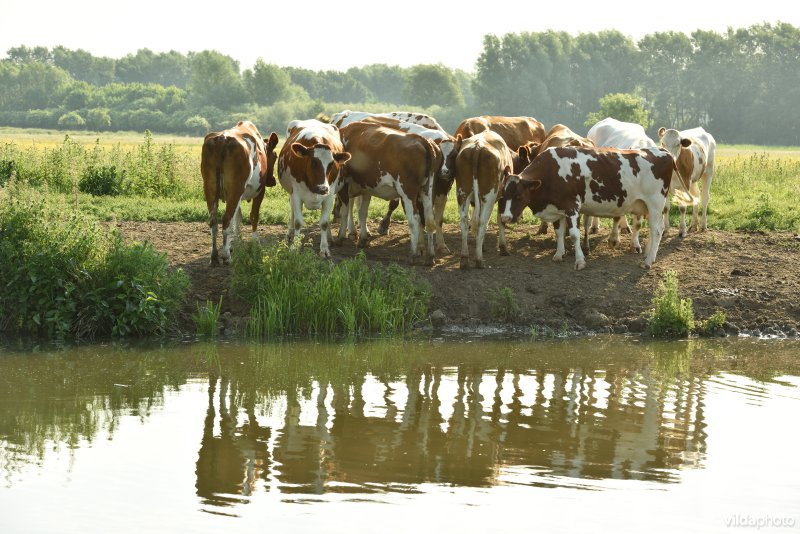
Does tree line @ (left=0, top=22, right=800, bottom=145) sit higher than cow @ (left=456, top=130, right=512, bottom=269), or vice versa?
tree line @ (left=0, top=22, right=800, bottom=145)

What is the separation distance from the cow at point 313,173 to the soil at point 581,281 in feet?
1.78

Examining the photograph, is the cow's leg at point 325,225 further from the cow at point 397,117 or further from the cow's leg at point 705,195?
the cow's leg at point 705,195

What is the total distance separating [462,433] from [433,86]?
135274 mm

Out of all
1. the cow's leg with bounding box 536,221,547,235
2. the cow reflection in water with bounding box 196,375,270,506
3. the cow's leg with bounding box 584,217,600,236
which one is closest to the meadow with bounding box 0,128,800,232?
the cow's leg with bounding box 536,221,547,235

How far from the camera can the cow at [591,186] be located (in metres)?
16.1

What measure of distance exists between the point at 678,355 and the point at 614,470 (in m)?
5.13

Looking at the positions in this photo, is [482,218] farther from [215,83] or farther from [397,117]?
[215,83]

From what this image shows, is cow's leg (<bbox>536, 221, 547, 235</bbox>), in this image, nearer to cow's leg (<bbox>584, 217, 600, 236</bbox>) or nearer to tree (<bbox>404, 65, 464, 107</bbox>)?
cow's leg (<bbox>584, 217, 600, 236</bbox>)

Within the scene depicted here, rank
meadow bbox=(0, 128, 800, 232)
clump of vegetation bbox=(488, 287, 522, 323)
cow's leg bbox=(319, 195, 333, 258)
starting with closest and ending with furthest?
clump of vegetation bbox=(488, 287, 522, 323), cow's leg bbox=(319, 195, 333, 258), meadow bbox=(0, 128, 800, 232)

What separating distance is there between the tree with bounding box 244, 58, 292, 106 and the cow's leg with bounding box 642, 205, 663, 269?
394 ft

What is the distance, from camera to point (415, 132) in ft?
57.2

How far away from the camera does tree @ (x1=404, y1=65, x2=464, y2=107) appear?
14050 cm

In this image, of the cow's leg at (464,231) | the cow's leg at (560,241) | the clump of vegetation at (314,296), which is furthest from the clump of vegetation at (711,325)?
the clump of vegetation at (314,296)

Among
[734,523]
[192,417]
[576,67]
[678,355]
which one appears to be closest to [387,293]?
[678,355]
